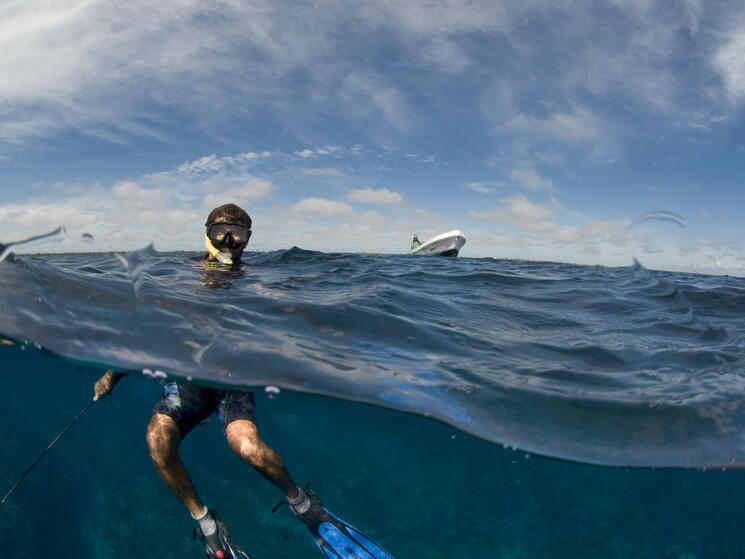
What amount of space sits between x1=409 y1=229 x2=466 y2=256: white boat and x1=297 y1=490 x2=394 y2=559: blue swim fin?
19852mm

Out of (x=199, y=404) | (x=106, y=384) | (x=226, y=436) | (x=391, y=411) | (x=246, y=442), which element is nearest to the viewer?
(x=246, y=442)

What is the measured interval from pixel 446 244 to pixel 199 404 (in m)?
20.1

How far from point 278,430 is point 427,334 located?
418 cm

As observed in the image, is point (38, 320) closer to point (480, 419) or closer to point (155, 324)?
point (155, 324)

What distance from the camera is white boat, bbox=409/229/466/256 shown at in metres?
22.4

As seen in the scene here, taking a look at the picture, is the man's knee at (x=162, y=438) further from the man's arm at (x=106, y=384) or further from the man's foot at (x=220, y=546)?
the man's arm at (x=106, y=384)

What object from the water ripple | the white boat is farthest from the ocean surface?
the white boat

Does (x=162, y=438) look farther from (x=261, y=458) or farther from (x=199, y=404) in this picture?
(x=261, y=458)

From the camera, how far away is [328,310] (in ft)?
19.8

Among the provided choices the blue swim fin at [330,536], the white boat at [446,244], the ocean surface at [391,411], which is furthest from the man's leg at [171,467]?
the white boat at [446,244]

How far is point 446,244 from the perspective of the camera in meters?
22.8

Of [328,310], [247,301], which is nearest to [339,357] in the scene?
[328,310]

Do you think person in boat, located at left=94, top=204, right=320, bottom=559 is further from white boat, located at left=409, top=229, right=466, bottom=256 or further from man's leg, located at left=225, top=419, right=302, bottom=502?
white boat, located at left=409, top=229, right=466, bottom=256

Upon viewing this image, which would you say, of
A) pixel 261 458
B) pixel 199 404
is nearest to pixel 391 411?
pixel 261 458
